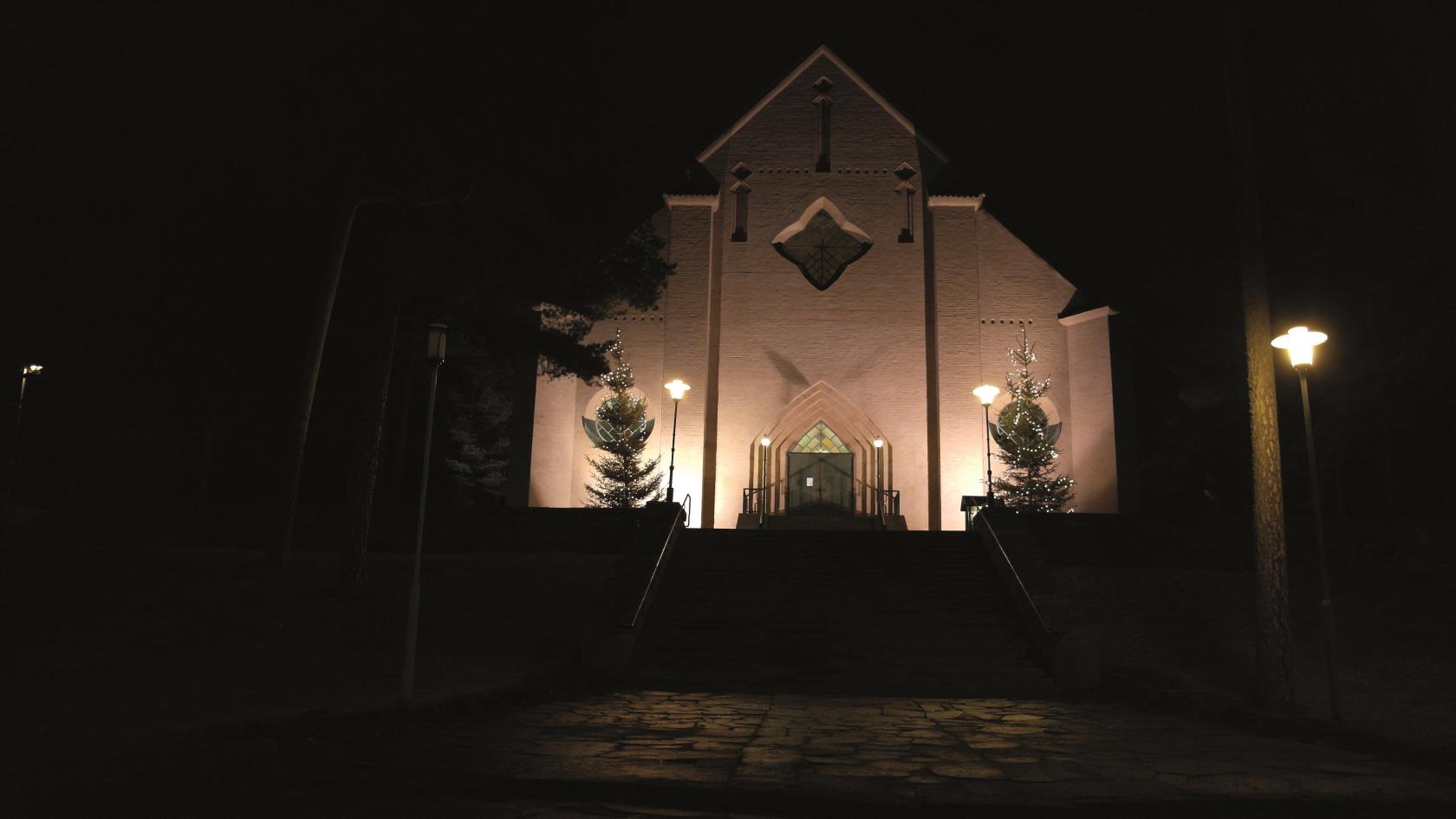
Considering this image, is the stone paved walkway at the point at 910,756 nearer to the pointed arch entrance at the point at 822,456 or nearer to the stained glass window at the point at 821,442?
the pointed arch entrance at the point at 822,456

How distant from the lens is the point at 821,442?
24.8 m

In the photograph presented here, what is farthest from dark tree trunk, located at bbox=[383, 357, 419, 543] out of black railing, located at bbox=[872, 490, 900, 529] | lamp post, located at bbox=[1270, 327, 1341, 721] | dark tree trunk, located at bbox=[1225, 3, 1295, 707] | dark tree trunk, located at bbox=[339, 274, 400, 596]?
lamp post, located at bbox=[1270, 327, 1341, 721]

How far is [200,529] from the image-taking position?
2309cm

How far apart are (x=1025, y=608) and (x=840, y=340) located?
1266 cm

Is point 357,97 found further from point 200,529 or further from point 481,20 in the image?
point 200,529

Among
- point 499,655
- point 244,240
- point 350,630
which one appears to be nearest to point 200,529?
point 244,240

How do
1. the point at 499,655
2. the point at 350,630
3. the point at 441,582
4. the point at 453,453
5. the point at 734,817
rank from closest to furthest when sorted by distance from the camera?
the point at 734,817, the point at 499,655, the point at 350,630, the point at 441,582, the point at 453,453

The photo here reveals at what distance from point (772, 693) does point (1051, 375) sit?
632 inches

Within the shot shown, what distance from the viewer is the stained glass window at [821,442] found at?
24703mm

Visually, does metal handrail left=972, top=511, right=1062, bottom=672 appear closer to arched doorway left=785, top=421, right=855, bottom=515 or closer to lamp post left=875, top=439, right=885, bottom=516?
lamp post left=875, top=439, right=885, bottom=516

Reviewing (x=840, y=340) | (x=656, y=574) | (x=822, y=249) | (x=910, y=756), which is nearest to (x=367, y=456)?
(x=656, y=574)

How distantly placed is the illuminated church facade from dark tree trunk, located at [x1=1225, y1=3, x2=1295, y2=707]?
13.1m

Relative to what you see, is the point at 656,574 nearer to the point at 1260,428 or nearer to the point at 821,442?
the point at 1260,428

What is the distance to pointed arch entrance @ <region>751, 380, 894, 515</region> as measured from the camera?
78.4 ft
